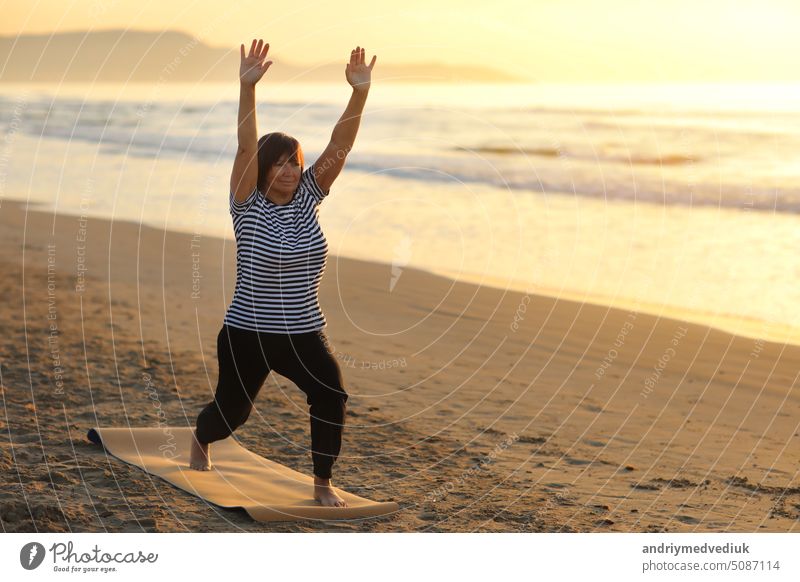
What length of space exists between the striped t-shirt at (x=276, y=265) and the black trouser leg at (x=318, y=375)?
0.09 metres

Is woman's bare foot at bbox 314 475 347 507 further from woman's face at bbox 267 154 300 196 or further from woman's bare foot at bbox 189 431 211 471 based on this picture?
woman's face at bbox 267 154 300 196

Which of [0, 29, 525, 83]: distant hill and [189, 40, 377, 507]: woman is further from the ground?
[0, 29, 525, 83]: distant hill

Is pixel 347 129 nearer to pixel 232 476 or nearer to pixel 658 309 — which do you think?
pixel 232 476

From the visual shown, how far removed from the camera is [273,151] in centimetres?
666

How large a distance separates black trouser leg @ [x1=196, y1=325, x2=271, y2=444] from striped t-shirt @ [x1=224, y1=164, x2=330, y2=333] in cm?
11

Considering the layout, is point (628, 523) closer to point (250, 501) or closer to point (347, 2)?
point (250, 501)

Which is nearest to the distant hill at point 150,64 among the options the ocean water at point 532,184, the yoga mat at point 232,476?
the ocean water at point 532,184

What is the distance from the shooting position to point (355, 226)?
18.6m

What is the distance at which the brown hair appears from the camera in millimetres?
6648

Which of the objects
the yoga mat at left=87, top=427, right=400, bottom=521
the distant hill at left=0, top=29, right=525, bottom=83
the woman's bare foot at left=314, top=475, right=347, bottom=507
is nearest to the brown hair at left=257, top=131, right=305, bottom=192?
the woman's bare foot at left=314, top=475, right=347, bottom=507

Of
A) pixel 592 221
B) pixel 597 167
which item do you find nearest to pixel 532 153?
pixel 597 167

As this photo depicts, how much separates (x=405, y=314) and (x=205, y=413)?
19.8ft

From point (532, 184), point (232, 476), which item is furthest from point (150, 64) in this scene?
point (232, 476)

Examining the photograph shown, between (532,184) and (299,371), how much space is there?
17.4 metres
